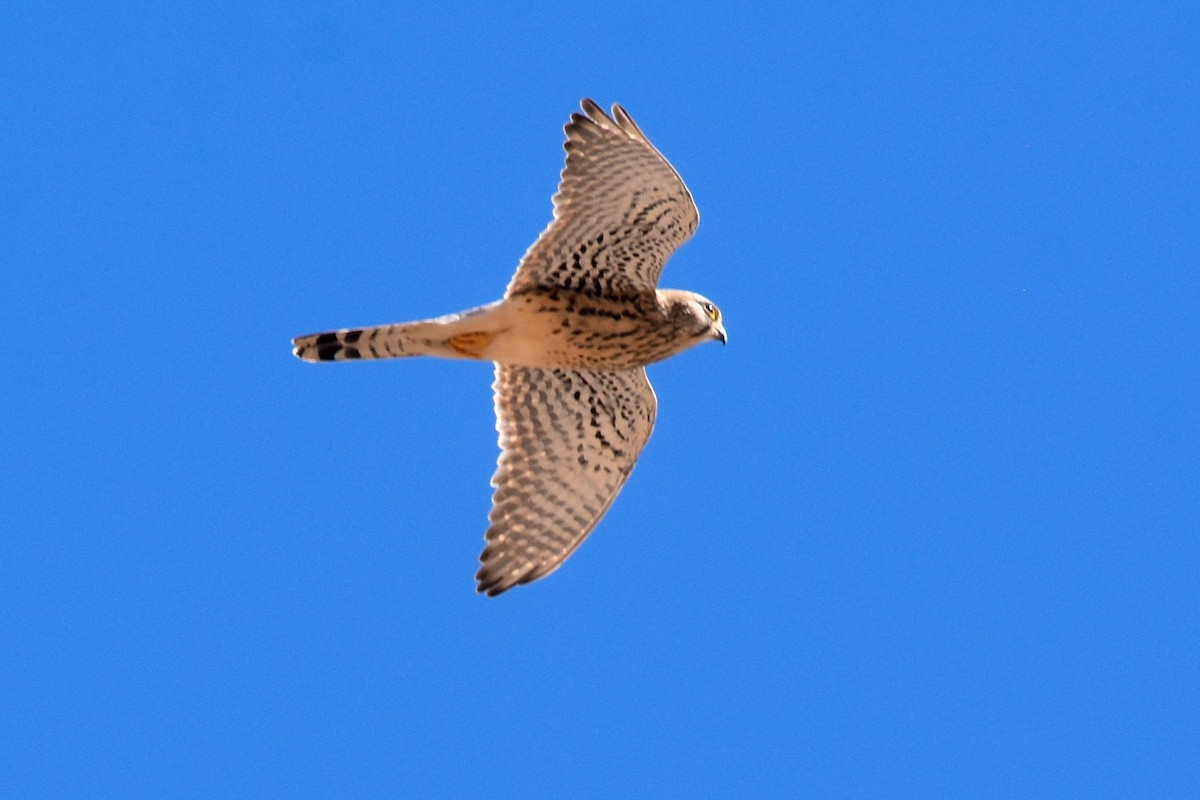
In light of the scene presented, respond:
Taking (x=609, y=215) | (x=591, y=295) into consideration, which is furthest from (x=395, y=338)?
(x=609, y=215)

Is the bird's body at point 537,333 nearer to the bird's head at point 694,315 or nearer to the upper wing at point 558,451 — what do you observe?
the bird's head at point 694,315

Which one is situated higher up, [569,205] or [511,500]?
[569,205]

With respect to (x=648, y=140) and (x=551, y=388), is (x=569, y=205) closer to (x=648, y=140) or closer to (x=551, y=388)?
(x=648, y=140)

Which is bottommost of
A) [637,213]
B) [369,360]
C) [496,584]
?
[496,584]

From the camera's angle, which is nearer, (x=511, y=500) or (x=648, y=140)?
(x=648, y=140)

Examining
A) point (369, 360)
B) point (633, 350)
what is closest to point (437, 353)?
point (369, 360)

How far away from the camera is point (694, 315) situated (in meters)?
10.2

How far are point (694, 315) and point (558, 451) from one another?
1299 millimetres

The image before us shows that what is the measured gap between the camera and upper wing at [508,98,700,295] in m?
10.0

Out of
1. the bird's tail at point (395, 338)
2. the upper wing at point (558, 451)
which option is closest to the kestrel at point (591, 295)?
the bird's tail at point (395, 338)

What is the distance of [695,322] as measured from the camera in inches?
402

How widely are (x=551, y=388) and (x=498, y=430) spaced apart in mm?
398

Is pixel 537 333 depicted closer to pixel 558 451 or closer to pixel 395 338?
pixel 395 338

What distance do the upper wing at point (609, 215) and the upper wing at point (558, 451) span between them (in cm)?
79
